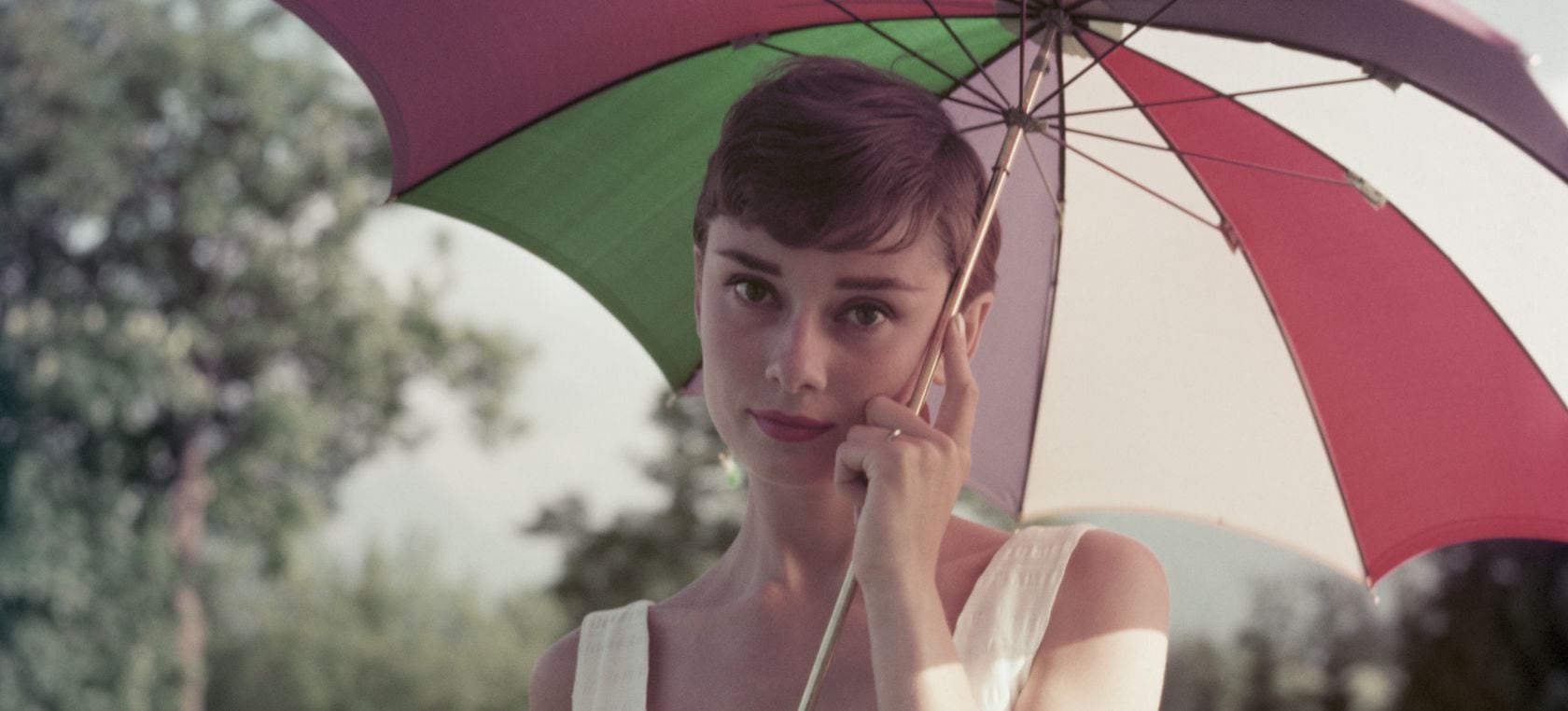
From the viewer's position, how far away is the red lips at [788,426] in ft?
6.68

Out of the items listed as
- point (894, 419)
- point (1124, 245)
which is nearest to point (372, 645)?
point (1124, 245)

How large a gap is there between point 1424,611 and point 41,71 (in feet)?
53.3

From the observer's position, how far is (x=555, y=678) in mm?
2523

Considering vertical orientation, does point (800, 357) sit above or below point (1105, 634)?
above

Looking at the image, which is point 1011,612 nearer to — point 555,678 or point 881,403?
point 881,403

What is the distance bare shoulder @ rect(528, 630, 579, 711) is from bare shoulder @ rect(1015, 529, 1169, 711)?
784 millimetres

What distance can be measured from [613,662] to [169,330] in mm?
18526

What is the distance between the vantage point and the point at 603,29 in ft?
8.16

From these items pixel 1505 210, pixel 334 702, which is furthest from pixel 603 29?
pixel 334 702

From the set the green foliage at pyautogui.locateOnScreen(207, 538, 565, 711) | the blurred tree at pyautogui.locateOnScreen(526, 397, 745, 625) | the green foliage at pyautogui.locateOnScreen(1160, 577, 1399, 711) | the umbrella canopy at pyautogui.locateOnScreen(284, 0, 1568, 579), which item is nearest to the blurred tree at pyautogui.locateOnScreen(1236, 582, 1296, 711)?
the green foliage at pyautogui.locateOnScreen(1160, 577, 1399, 711)

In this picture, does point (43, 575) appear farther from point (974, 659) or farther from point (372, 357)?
point (974, 659)

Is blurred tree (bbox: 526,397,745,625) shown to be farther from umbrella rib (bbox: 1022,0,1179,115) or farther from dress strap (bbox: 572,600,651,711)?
umbrella rib (bbox: 1022,0,1179,115)

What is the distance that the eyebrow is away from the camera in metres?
2.00

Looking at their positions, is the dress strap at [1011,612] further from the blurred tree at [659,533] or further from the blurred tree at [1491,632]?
the blurred tree at [659,533]
